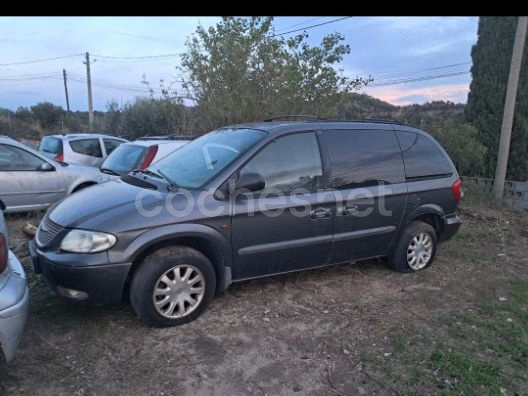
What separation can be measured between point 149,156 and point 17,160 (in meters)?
→ 2.19

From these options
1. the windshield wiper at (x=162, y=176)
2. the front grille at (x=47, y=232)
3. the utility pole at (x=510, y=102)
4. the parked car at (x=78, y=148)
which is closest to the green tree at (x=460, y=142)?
the utility pole at (x=510, y=102)

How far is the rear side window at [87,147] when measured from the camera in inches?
351

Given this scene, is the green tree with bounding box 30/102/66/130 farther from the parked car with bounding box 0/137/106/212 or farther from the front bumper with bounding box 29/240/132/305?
the front bumper with bounding box 29/240/132/305

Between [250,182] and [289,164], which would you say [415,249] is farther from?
[250,182]

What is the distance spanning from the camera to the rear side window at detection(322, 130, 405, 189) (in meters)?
4.03

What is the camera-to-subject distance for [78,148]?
8.96m

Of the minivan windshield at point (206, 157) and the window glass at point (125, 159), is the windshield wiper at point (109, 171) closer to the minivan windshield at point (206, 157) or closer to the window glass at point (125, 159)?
the window glass at point (125, 159)

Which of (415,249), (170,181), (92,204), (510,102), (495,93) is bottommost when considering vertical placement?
(415,249)

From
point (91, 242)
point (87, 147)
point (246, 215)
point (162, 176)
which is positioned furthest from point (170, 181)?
point (87, 147)

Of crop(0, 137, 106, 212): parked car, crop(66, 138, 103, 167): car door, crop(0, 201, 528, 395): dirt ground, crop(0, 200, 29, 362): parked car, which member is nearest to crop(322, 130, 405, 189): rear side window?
crop(0, 201, 528, 395): dirt ground

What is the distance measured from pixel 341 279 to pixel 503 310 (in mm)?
1564

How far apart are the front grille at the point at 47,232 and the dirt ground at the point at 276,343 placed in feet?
2.11
